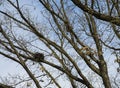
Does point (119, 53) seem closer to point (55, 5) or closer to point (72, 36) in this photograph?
point (72, 36)

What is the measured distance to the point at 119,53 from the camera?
7.98 meters

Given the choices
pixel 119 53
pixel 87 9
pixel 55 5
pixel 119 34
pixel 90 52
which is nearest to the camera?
pixel 87 9

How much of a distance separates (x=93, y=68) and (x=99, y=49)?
3.33 ft

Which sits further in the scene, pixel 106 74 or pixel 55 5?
pixel 55 5

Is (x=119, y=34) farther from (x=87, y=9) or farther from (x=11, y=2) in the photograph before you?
(x=87, y=9)

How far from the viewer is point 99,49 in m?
8.20

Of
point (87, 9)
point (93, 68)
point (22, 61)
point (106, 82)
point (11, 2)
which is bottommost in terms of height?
point (106, 82)

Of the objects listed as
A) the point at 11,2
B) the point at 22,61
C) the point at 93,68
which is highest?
Answer: the point at 11,2

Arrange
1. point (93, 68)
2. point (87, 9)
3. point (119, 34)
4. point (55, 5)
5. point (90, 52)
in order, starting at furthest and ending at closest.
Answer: point (119, 34), point (55, 5), point (93, 68), point (90, 52), point (87, 9)

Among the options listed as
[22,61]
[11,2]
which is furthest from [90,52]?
[11,2]

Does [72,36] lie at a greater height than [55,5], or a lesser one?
lesser

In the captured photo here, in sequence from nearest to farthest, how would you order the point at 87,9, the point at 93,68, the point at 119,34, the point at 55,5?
the point at 87,9 < the point at 93,68 < the point at 55,5 < the point at 119,34

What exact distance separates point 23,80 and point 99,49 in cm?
226

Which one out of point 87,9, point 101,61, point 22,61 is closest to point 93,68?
point 101,61
